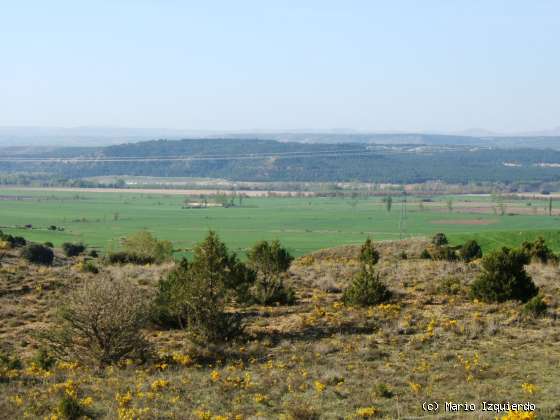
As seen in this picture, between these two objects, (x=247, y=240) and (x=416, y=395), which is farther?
(x=247, y=240)

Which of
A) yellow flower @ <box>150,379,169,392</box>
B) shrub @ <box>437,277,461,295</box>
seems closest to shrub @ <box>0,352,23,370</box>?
yellow flower @ <box>150,379,169,392</box>

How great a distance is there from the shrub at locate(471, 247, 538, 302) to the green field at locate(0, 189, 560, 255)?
3098 centimetres

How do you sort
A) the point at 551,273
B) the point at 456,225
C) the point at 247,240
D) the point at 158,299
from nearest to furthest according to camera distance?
the point at 158,299, the point at 551,273, the point at 247,240, the point at 456,225

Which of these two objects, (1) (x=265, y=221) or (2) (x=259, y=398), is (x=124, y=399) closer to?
(2) (x=259, y=398)

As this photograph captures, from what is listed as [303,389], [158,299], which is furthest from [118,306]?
[303,389]

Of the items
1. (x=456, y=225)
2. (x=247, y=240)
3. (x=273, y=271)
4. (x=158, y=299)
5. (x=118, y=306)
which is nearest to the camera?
(x=118, y=306)

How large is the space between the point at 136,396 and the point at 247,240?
224 feet

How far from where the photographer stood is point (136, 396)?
15141 millimetres

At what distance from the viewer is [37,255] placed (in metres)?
41.8

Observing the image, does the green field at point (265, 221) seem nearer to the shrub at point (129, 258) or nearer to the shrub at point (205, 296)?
the shrub at point (129, 258)

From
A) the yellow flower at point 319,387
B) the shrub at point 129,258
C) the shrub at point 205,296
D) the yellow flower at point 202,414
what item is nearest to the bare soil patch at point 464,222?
the shrub at point 129,258

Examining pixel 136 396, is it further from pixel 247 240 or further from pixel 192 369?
pixel 247 240

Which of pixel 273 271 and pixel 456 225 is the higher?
pixel 273 271

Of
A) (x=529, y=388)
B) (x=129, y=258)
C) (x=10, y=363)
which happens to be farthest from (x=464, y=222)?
(x=529, y=388)
